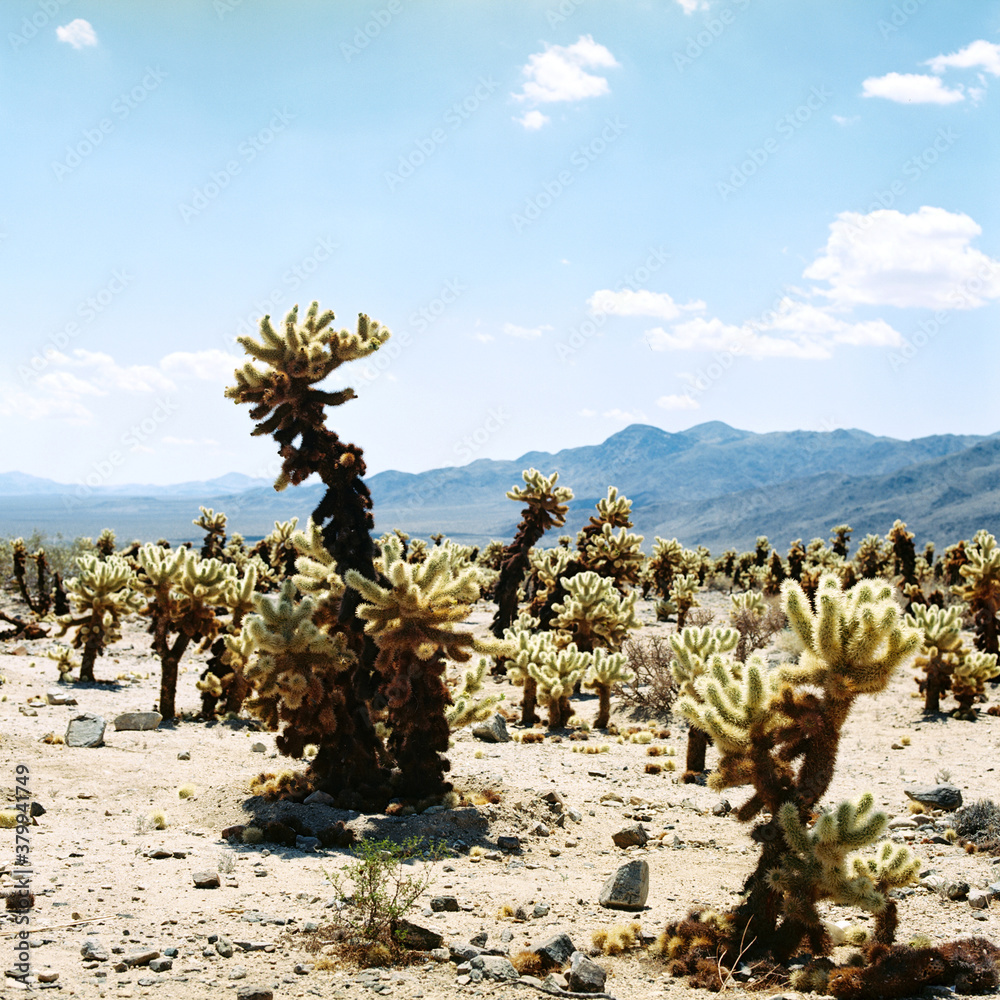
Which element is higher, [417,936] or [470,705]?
[470,705]

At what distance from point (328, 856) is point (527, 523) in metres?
14.8

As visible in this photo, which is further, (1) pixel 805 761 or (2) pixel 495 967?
(1) pixel 805 761

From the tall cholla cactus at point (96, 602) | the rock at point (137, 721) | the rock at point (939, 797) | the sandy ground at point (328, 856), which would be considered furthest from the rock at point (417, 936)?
the tall cholla cactus at point (96, 602)

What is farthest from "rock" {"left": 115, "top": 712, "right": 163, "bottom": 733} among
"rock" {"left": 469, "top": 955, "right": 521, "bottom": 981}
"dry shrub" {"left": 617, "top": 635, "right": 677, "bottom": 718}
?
"rock" {"left": 469, "top": 955, "right": 521, "bottom": 981}

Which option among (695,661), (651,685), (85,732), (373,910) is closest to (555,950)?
(373,910)

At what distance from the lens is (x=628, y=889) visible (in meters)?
7.12

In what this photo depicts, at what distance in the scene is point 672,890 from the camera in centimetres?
773

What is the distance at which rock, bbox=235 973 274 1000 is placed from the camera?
501 cm

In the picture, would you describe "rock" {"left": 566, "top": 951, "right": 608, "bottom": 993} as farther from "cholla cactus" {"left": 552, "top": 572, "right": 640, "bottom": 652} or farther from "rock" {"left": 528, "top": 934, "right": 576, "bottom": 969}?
"cholla cactus" {"left": 552, "top": 572, "right": 640, "bottom": 652}

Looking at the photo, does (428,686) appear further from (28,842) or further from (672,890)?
(28,842)

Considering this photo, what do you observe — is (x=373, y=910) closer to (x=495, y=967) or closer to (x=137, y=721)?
(x=495, y=967)

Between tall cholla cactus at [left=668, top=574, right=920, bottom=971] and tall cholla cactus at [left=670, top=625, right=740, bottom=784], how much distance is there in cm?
514

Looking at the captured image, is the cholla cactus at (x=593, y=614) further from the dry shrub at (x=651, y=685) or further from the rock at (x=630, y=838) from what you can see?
the rock at (x=630, y=838)

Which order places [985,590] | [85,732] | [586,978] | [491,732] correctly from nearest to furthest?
1. [586,978]
2. [85,732]
3. [491,732]
4. [985,590]
